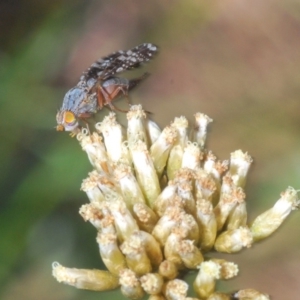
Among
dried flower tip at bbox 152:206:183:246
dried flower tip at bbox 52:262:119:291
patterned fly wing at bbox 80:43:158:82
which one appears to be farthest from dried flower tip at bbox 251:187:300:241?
patterned fly wing at bbox 80:43:158:82

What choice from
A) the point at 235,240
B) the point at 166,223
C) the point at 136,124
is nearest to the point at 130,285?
the point at 166,223

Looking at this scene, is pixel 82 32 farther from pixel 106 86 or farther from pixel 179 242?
pixel 179 242

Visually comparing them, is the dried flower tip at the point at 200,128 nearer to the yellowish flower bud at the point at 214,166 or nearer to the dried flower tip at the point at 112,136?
the yellowish flower bud at the point at 214,166

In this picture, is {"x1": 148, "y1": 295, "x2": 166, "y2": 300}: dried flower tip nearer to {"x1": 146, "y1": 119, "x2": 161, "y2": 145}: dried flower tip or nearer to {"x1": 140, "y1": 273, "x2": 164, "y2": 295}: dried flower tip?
{"x1": 140, "y1": 273, "x2": 164, "y2": 295}: dried flower tip

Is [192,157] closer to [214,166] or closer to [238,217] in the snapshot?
[214,166]

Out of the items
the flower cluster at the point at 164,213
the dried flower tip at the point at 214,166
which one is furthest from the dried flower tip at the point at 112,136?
the dried flower tip at the point at 214,166
